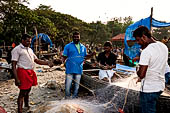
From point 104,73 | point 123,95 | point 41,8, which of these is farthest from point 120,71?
point 41,8

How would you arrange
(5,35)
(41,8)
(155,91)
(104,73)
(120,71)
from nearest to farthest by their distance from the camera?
1. (155,91)
2. (104,73)
3. (120,71)
4. (5,35)
5. (41,8)

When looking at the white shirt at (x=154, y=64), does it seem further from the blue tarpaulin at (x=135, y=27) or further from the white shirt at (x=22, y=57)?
the blue tarpaulin at (x=135, y=27)

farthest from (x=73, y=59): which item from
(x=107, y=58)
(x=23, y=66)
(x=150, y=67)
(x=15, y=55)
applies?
(x=150, y=67)

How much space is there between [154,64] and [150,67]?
0.21 feet

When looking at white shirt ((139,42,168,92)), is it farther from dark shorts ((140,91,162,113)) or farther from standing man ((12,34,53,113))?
standing man ((12,34,53,113))

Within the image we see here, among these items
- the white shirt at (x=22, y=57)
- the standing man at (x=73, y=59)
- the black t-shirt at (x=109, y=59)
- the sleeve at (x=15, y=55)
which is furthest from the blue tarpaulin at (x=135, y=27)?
the sleeve at (x=15, y=55)

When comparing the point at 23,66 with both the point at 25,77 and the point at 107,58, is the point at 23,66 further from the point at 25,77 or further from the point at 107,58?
the point at 107,58

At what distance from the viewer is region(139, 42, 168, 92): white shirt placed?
6.22ft

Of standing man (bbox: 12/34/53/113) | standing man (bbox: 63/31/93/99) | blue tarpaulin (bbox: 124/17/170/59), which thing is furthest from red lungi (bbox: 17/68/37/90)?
blue tarpaulin (bbox: 124/17/170/59)

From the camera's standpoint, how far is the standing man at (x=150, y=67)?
1900 mm

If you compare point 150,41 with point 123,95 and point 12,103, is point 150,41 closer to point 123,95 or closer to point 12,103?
point 123,95

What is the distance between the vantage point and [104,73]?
13.9 ft

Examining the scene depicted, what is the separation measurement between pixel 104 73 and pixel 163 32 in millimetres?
30138

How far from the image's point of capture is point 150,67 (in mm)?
1973
